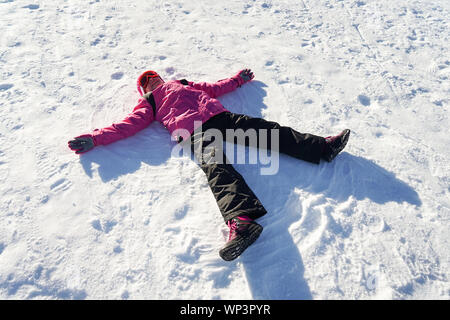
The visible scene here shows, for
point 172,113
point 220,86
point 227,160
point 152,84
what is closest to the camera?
point 227,160

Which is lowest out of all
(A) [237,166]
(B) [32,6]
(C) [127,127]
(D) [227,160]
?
(A) [237,166]

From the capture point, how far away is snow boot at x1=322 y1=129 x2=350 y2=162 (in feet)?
10.5

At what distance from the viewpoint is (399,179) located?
3.22 metres

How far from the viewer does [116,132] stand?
3.47 metres

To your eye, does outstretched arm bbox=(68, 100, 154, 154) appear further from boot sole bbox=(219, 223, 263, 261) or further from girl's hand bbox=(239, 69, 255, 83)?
boot sole bbox=(219, 223, 263, 261)

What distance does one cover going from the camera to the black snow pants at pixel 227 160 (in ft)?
8.89

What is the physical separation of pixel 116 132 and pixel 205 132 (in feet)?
3.41

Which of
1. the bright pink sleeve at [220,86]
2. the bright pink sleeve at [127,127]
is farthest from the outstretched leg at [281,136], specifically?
the bright pink sleeve at [127,127]

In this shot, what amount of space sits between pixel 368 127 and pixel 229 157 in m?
1.83

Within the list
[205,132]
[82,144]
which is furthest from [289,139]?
[82,144]

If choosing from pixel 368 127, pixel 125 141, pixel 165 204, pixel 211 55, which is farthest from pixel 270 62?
pixel 165 204

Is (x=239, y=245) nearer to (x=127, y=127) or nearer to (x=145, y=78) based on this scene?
(x=127, y=127)

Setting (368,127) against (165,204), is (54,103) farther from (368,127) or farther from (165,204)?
(368,127)

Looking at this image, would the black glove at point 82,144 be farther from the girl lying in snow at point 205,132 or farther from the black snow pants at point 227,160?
the black snow pants at point 227,160
